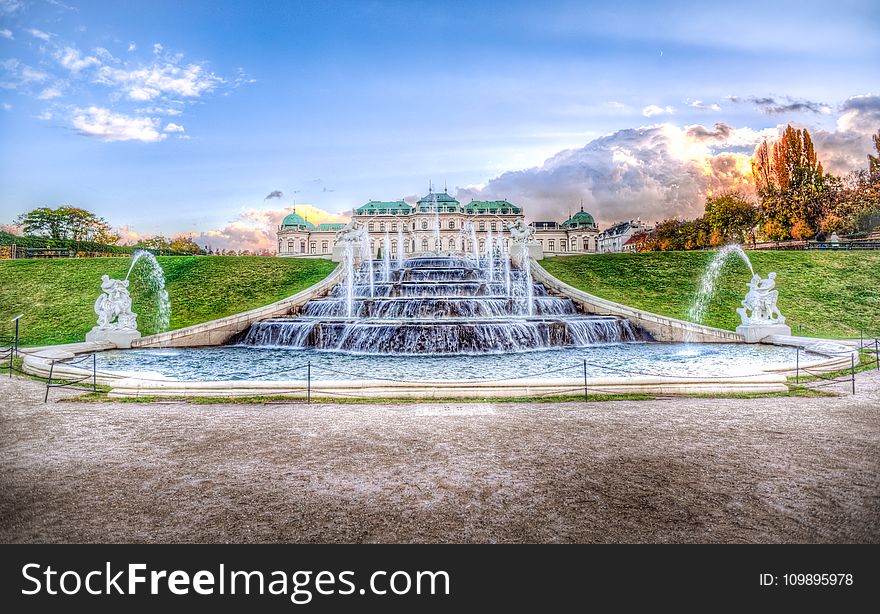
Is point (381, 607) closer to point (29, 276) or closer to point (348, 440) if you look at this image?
point (348, 440)

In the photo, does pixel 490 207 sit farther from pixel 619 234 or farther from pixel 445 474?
pixel 445 474

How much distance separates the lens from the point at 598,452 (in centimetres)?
644

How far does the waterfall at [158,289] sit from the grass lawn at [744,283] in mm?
24119

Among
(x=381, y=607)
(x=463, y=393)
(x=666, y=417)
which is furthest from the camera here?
(x=463, y=393)

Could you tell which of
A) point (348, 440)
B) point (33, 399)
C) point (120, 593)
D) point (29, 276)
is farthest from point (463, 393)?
point (29, 276)

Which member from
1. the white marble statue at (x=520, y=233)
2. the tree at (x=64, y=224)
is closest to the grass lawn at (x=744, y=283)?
the white marble statue at (x=520, y=233)

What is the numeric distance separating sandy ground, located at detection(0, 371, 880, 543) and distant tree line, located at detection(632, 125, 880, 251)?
175ft

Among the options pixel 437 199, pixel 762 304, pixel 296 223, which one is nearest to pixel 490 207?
pixel 437 199

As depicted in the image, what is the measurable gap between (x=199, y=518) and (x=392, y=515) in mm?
1720

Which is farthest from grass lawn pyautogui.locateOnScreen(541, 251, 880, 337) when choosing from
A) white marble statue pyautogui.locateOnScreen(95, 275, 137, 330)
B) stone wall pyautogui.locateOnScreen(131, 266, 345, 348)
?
white marble statue pyautogui.locateOnScreen(95, 275, 137, 330)

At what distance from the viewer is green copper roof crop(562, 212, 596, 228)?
11338cm

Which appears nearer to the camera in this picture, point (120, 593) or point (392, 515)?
point (120, 593)

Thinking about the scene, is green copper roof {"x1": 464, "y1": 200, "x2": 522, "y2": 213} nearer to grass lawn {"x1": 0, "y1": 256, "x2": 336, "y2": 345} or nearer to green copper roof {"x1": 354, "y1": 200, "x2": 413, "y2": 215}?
green copper roof {"x1": 354, "y1": 200, "x2": 413, "y2": 215}

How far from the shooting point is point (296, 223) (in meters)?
106
